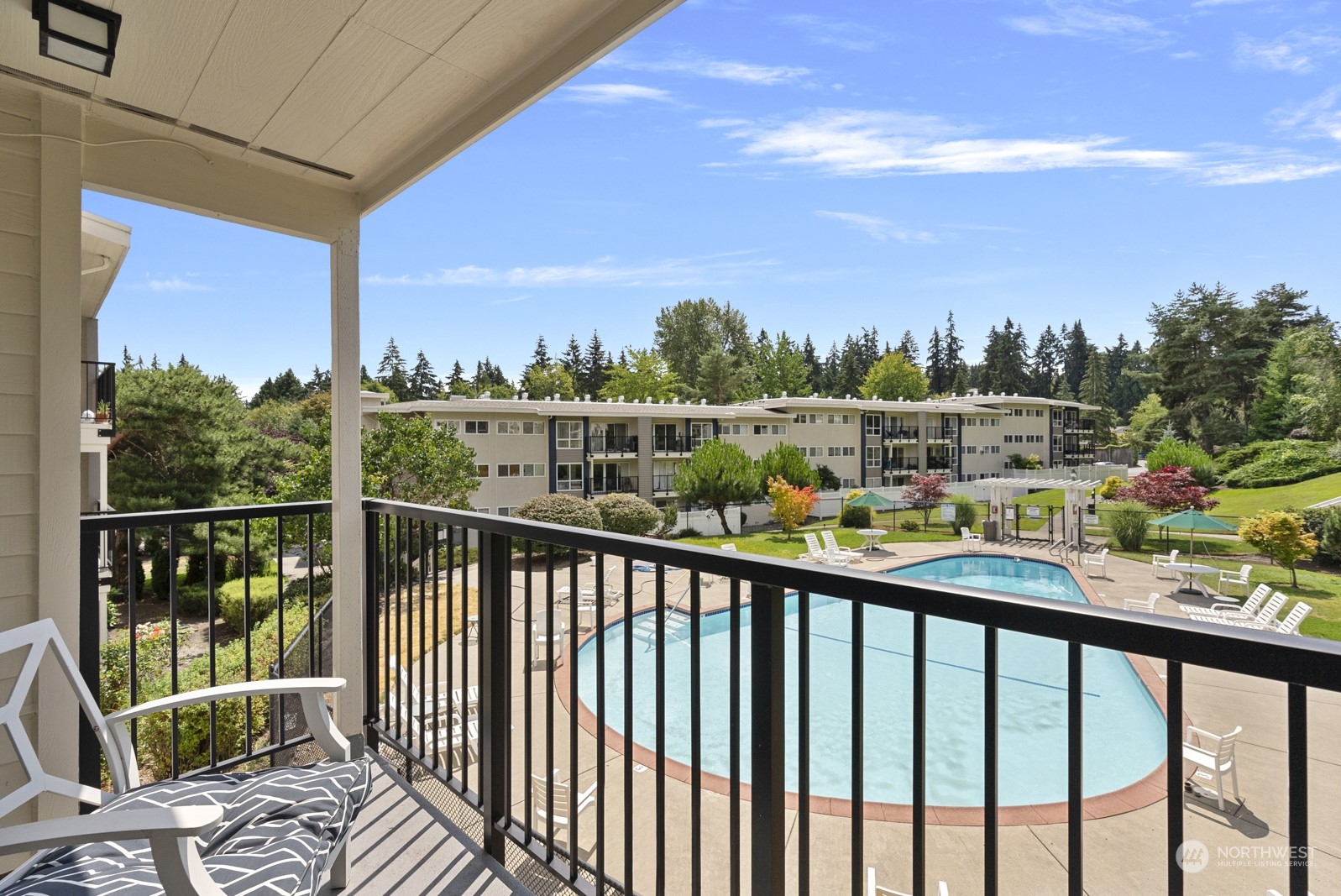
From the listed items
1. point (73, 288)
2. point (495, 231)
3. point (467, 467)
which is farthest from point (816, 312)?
point (73, 288)

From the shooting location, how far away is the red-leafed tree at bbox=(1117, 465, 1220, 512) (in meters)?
22.3

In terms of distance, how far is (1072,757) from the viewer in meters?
0.82

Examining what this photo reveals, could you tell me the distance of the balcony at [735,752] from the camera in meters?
0.79

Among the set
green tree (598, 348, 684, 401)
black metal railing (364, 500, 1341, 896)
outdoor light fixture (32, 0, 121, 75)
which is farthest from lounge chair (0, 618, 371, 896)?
green tree (598, 348, 684, 401)

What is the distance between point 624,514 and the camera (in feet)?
Answer: 54.3

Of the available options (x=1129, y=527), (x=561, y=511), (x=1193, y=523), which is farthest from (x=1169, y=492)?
(x=561, y=511)

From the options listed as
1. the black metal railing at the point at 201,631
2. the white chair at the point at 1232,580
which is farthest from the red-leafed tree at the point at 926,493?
the black metal railing at the point at 201,631

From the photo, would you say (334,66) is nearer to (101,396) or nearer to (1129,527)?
(101,396)

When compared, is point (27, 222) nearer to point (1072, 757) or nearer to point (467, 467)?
point (1072, 757)

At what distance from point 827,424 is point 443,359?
27.9m

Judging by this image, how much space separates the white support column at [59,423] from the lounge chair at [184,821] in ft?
1.72

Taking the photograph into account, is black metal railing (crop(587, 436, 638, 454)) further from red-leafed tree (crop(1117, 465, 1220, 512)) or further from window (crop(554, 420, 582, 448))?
red-leafed tree (crop(1117, 465, 1220, 512))

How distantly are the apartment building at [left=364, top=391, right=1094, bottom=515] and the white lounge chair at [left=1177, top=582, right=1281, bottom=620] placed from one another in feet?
47.9

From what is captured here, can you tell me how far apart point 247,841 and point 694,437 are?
882 inches
